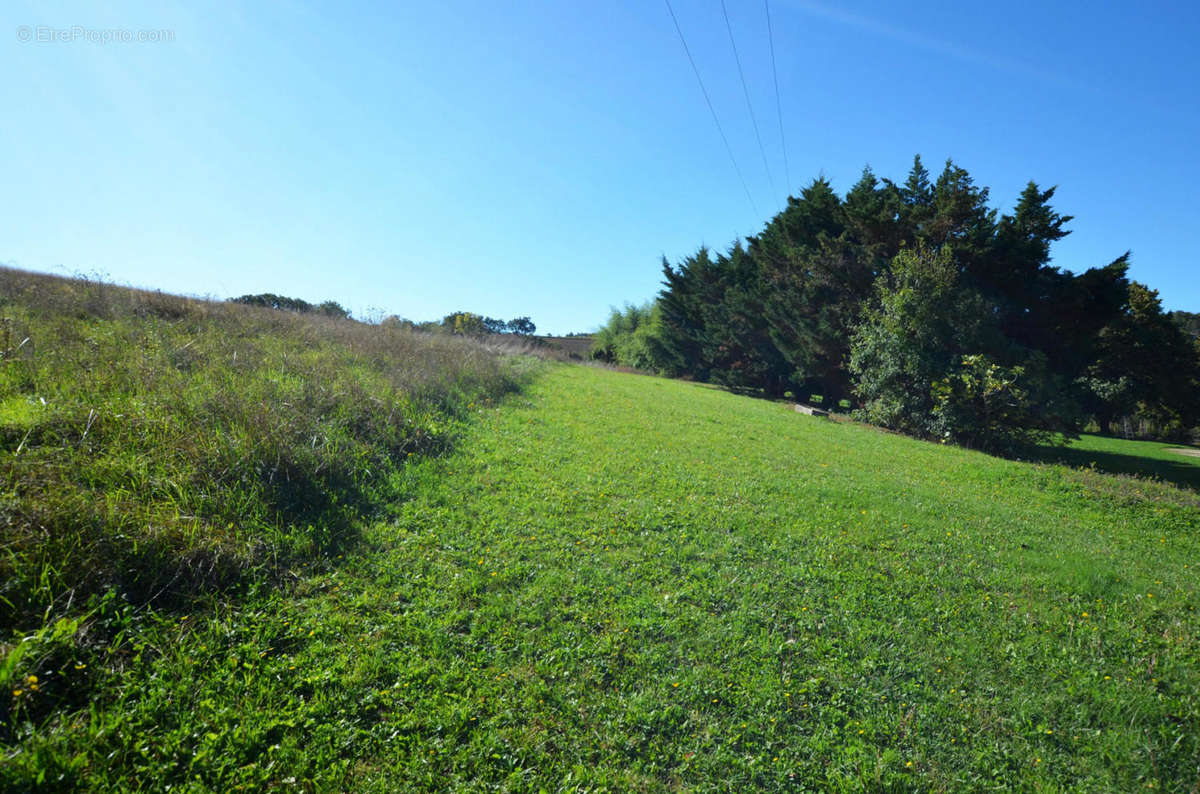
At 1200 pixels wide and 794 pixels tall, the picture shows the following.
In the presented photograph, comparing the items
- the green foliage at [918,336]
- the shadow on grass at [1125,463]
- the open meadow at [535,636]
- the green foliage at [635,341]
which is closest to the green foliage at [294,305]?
the open meadow at [535,636]

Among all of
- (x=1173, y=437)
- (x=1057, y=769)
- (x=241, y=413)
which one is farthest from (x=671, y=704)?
(x=1173, y=437)

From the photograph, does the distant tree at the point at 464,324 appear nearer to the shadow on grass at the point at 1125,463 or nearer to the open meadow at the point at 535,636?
the open meadow at the point at 535,636

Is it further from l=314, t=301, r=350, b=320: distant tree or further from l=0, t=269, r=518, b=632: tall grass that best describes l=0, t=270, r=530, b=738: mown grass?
l=314, t=301, r=350, b=320: distant tree

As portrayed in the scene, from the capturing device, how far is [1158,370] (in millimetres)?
17516

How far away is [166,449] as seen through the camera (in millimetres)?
4129

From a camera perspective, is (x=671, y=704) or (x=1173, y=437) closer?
(x=671, y=704)

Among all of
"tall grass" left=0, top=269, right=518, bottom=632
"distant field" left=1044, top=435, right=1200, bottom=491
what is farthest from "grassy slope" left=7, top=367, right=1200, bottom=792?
"distant field" left=1044, top=435, right=1200, bottom=491

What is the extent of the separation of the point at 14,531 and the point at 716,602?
4.68 meters

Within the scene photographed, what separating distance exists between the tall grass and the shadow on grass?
1731cm

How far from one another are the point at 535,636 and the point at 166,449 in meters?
3.69

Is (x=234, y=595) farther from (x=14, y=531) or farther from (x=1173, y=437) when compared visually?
(x=1173, y=437)

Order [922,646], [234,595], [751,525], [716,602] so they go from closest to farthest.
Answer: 1. [234,595]
2. [922,646]
3. [716,602]
4. [751,525]

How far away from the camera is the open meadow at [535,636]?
92.7 inches

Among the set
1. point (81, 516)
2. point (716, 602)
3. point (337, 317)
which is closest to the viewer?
Result: point (81, 516)
